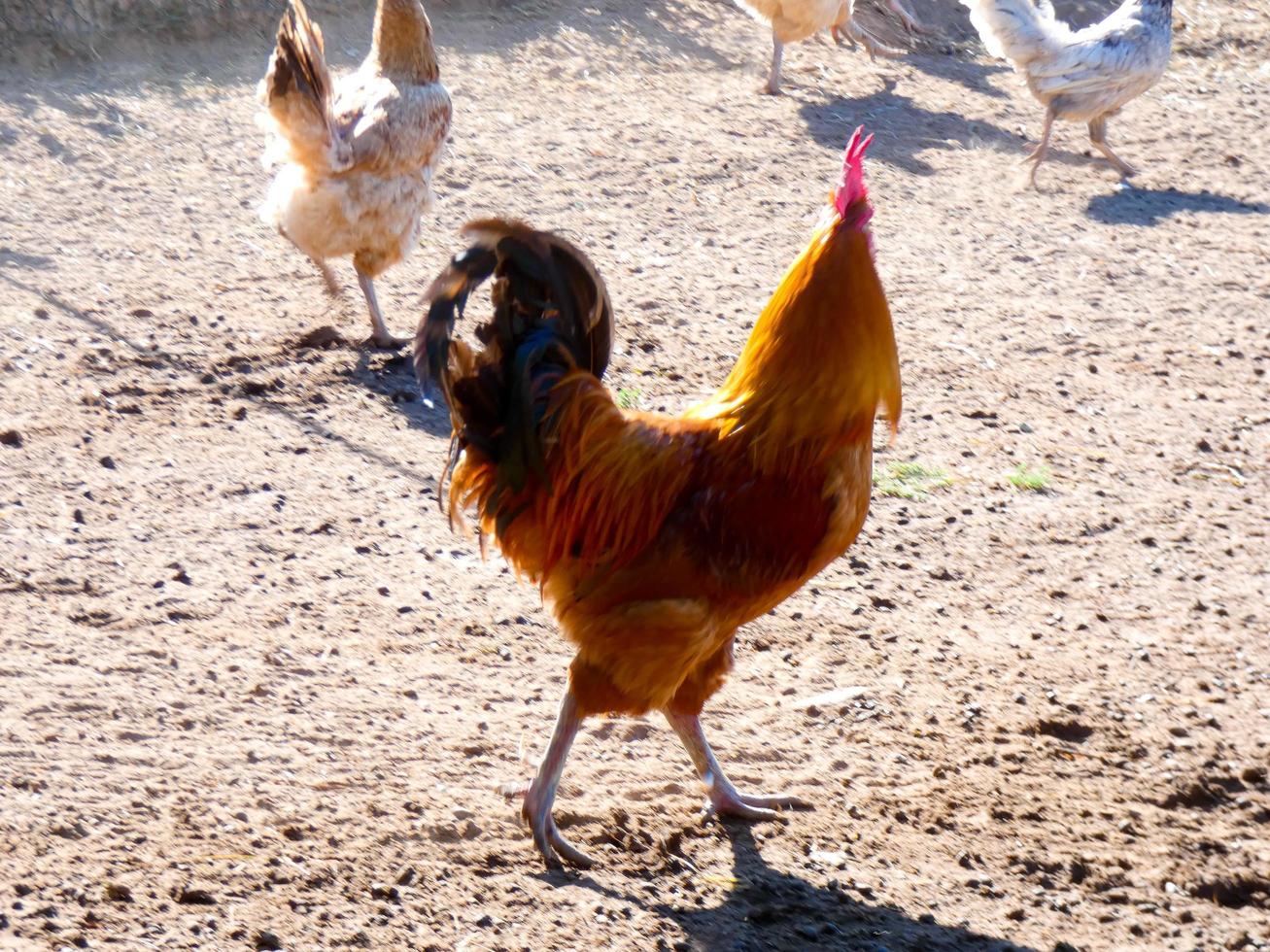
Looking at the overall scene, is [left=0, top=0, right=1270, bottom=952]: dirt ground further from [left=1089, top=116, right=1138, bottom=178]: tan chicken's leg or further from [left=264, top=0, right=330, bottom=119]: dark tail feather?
[left=264, top=0, right=330, bottom=119]: dark tail feather

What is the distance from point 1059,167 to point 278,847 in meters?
8.57

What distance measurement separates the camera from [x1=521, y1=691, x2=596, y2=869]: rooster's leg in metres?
3.60

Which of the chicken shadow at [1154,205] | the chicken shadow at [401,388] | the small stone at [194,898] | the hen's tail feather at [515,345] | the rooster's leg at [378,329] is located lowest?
the small stone at [194,898]

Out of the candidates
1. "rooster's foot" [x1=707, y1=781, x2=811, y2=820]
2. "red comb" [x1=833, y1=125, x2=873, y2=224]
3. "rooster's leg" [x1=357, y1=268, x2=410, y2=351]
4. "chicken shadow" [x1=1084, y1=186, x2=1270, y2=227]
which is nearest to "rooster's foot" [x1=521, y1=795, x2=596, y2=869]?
"rooster's foot" [x1=707, y1=781, x2=811, y2=820]

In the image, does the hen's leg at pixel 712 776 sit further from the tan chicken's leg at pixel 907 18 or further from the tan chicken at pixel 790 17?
the tan chicken's leg at pixel 907 18

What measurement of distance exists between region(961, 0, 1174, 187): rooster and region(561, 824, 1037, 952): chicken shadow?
7.31 metres

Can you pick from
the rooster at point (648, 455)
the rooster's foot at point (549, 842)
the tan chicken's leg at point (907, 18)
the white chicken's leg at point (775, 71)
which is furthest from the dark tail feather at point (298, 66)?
the tan chicken's leg at point (907, 18)

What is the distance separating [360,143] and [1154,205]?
5891mm

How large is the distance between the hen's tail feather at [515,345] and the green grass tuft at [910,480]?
2464 mm

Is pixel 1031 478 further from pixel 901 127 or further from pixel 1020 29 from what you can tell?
pixel 901 127

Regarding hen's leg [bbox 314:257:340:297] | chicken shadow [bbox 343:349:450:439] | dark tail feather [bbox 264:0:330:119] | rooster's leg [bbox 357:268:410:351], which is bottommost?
chicken shadow [bbox 343:349:450:439]

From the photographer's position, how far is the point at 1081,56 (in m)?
9.59

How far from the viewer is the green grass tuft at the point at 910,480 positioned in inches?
224

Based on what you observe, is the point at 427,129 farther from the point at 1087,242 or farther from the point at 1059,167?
the point at 1059,167
